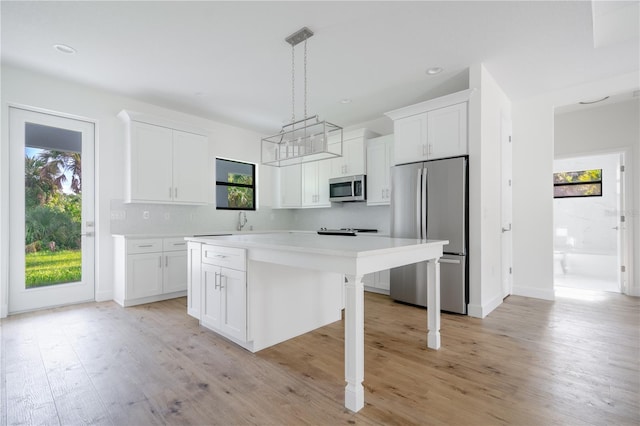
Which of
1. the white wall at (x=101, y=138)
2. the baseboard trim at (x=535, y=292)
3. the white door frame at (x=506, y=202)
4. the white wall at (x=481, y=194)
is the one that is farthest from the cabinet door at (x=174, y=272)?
the baseboard trim at (x=535, y=292)

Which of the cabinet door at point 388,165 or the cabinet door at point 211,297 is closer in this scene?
the cabinet door at point 211,297

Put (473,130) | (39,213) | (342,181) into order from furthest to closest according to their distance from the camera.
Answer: (342,181), (39,213), (473,130)

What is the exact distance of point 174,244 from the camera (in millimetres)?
3979

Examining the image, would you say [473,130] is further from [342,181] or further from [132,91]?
[132,91]

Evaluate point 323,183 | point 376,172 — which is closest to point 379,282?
point 376,172

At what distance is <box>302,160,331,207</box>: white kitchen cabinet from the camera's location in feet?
17.0

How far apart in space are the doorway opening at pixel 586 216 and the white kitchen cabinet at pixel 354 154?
4178 mm

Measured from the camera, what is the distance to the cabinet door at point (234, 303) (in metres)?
2.30

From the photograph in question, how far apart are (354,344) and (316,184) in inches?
154

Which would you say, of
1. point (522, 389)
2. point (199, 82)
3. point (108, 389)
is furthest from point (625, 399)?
point (199, 82)

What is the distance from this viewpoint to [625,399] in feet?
5.57

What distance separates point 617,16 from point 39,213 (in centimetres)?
620

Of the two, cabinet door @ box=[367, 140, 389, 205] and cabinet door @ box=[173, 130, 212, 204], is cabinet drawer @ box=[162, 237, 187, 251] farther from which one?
cabinet door @ box=[367, 140, 389, 205]

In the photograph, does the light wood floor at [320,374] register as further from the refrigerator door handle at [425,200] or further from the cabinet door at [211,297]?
the refrigerator door handle at [425,200]
